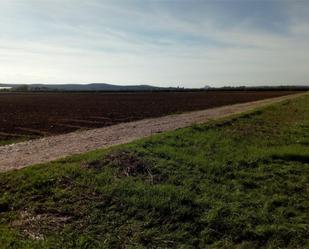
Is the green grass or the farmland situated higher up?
the green grass

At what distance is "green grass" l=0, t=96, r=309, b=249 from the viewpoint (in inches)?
205

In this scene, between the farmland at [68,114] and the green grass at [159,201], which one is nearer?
the green grass at [159,201]

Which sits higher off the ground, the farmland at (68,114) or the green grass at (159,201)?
the green grass at (159,201)

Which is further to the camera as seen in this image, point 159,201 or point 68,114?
point 68,114

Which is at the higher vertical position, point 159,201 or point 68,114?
point 159,201

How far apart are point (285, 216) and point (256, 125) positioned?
10.6 m

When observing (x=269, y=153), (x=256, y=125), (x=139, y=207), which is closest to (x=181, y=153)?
(x=269, y=153)

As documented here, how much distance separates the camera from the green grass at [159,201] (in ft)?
17.1

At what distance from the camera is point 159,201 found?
6.25 m

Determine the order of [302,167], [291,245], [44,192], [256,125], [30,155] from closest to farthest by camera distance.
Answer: [291,245] → [44,192] → [302,167] → [30,155] → [256,125]

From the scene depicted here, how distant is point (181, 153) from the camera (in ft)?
32.0

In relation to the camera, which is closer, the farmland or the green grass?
the green grass

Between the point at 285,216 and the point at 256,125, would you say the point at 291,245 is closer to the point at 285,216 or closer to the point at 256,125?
the point at 285,216

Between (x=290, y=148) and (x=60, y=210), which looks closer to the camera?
(x=60, y=210)
